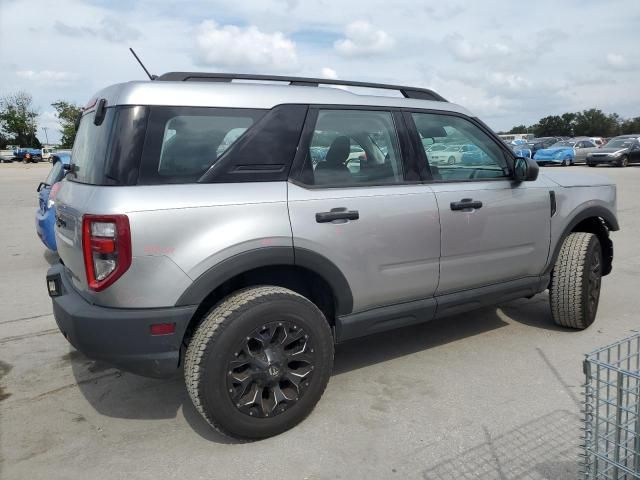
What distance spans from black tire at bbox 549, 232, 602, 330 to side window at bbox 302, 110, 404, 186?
1.81 m

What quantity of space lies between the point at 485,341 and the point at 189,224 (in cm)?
274

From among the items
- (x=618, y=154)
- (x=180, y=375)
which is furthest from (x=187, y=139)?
(x=618, y=154)

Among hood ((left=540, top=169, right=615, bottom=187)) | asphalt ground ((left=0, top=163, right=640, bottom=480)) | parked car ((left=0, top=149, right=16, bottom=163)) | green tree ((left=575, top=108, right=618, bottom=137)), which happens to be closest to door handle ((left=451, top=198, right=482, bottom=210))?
hood ((left=540, top=169, right=615, bottom=187))

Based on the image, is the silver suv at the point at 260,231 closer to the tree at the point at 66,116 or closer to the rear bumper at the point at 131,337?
the rear bumper at the point at 131,337

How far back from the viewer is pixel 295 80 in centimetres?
342

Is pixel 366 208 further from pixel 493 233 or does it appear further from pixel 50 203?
pixel 50 203

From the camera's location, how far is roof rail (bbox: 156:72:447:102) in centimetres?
300

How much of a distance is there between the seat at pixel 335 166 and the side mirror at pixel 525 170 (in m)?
1.39

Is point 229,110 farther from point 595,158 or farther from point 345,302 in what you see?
point 595,158

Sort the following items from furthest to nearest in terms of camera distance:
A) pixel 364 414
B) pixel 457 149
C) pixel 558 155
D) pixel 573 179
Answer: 1. pixel 558 155
2. pixel 573 179
3. pixel 457 149
4. pixel 364 414

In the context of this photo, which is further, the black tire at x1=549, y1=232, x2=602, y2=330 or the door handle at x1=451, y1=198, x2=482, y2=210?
the black tire at x1=549, y1=232, x2=602, y2=330

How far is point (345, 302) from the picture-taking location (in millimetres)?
3225

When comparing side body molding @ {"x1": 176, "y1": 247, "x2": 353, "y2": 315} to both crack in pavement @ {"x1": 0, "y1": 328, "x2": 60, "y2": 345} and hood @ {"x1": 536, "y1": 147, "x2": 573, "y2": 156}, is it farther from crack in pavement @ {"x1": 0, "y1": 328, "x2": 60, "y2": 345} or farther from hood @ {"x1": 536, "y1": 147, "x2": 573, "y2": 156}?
hood @ {"x1": 536, "y1": 147, "x2": 573, "y2": 156}

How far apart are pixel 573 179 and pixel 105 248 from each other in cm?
369
